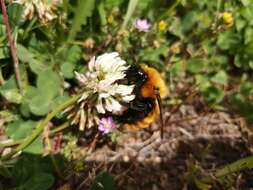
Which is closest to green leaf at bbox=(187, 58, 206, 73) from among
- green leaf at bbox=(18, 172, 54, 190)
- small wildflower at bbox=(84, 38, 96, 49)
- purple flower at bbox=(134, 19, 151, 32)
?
purple flower at bbox=(134, 19, 151, 32)

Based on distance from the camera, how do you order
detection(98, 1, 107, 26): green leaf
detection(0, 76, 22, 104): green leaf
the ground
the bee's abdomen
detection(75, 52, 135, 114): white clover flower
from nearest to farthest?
detection(75, 52, 135, 114): white clover flower < the bee's abdomen < detection(0, 76, 22, 104): green leaf < the ground < detection(98, 1, 107, 26): green leaf

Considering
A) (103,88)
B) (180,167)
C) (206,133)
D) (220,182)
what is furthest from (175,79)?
(103,88)

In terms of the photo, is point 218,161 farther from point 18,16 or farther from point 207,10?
point 18,16

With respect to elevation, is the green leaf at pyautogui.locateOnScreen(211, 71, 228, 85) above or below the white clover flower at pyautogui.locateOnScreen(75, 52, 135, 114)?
below

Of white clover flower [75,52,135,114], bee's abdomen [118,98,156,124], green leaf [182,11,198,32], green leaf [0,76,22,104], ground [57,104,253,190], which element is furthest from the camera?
green leaf [182,11,198,32]

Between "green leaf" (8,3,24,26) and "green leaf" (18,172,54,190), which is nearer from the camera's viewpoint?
"green leaf" (18,172,54,190)

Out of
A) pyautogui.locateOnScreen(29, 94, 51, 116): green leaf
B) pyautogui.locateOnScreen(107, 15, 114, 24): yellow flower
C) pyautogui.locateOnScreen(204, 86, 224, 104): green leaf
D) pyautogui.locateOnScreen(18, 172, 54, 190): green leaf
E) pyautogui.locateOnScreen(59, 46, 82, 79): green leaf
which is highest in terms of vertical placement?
pyautogui.locateOnScreen(107, 15, 114, 24): yellow flower

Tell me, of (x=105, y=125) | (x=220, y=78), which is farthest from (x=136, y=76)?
(x=220, y=78)

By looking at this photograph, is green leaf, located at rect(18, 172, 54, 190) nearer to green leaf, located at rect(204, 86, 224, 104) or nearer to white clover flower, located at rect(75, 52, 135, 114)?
white clover flower, located at rect(75, 52, 135, 114)
